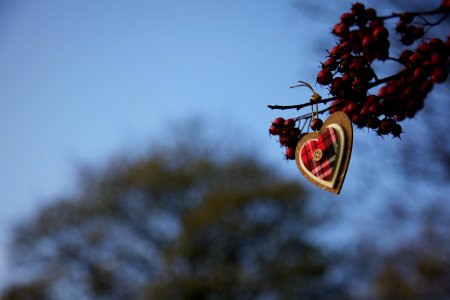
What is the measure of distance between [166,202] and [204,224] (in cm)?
197

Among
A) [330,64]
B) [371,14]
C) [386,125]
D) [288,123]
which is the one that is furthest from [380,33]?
[288,123]

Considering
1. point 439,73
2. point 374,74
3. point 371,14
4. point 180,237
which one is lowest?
point 439,73

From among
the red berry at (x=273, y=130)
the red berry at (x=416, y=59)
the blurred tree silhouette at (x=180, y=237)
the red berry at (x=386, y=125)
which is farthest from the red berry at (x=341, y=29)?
the blurred tree silhouette at (x=180, y=237)

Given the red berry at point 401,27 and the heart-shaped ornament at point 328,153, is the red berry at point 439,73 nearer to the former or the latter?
the red berry at point 401,27

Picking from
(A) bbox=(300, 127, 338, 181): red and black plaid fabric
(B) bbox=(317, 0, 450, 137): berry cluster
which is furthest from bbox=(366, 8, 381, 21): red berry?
(A) bbox=(300, 127, 338, 181): red and black plaid fabric

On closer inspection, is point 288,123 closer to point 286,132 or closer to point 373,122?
point 286,132

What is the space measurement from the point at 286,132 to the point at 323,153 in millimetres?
162

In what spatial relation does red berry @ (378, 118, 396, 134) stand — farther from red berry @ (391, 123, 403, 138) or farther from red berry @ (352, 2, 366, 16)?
red berry @ (352, 2, 366, 16)

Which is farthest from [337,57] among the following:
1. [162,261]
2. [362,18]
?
[162,261]

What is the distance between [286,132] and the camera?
1.62 metres

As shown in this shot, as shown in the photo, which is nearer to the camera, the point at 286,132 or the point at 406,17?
the point at 406,17

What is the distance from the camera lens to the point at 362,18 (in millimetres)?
1272

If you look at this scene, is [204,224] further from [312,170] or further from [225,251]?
[312,170]

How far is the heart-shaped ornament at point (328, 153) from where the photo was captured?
1.51m
